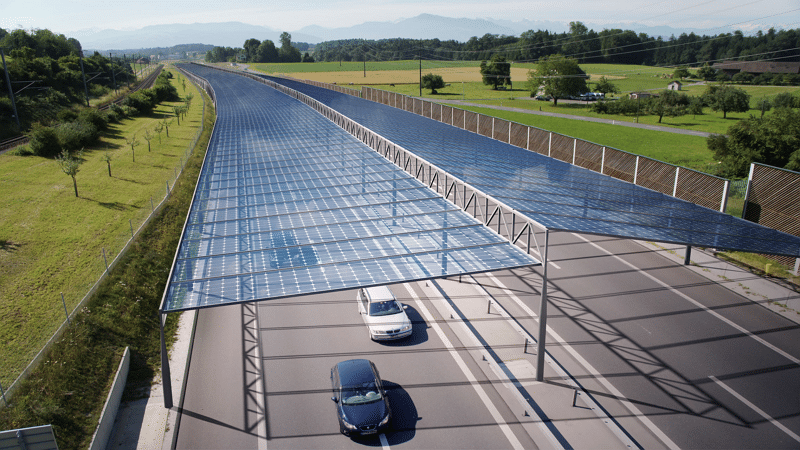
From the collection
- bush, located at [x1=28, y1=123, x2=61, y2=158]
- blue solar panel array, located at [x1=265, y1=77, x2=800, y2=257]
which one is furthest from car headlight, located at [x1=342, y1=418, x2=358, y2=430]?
bush, located at [x1=28, y1=123, x2=61, y2=158]

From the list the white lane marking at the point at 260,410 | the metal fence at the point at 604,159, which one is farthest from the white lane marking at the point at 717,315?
the white lane marking at the point at 260,410

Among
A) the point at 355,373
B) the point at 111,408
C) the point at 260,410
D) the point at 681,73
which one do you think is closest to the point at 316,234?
the point at 355,373

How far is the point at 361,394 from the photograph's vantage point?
15484 mm

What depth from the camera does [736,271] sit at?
25688mm

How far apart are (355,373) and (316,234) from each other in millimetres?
5848

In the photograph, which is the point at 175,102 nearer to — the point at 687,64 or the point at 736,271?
the point at 736,271

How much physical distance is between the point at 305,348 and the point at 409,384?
472 cm

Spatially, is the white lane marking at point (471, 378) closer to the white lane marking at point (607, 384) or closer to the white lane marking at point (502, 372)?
the white lane marking at point (502, 372)

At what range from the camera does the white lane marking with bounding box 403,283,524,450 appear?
14.8 metres

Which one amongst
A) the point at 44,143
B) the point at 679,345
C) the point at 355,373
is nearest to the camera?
the point at 355,373

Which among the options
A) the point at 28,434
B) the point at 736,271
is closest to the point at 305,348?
the point at 28,434

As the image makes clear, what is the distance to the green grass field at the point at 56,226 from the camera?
67.7 feet

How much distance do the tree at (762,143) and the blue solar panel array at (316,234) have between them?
27.7 meters

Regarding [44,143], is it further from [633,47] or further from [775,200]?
A: [633,47]
